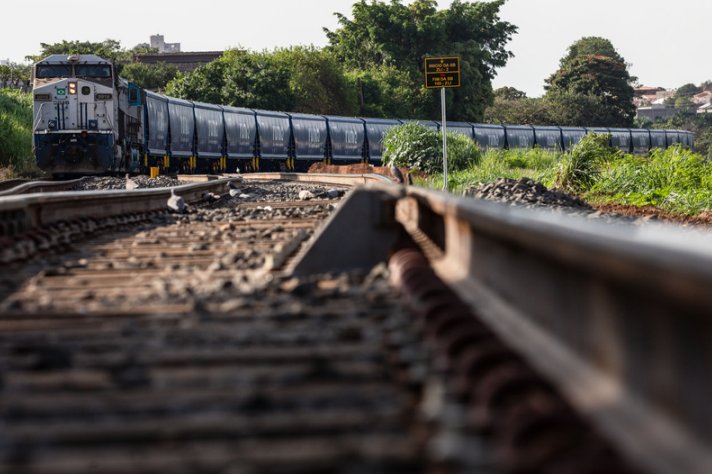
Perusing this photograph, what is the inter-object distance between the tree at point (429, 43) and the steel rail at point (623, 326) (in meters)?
53.5

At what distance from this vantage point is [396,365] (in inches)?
83.4

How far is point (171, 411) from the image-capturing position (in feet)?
5.76

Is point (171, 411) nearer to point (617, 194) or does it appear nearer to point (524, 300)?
point (524, 300)

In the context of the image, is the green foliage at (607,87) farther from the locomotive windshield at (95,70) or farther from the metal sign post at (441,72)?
the locomotive windshield at (95,70)

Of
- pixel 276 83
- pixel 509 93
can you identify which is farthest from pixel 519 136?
pixel 509 93

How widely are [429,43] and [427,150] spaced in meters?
41.7

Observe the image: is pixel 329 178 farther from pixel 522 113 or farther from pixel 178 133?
pixel 522 113

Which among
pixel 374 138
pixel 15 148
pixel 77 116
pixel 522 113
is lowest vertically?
pixel 15 148

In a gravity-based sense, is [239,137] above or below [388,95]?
below

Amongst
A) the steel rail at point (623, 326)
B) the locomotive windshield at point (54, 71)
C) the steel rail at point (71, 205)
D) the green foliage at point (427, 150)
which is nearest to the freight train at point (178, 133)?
the locomotive windshield at point (54, 71)

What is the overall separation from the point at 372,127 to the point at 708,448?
34.9 m

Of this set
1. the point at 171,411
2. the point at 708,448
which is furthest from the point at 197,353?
the point at 708,448

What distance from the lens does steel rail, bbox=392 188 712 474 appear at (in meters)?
1.26

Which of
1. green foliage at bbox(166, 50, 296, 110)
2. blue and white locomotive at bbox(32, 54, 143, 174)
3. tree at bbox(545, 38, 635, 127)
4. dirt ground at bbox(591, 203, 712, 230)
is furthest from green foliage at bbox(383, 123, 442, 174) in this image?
tree at bbox(545, 38, 635, 127)
